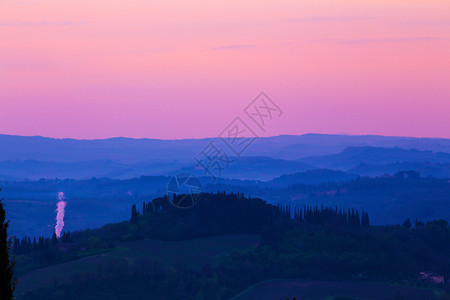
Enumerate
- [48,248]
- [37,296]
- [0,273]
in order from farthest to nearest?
[48,248] → [37,296] → [0,273]

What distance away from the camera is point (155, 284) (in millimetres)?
192875

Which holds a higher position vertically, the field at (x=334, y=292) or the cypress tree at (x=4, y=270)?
the cypress tree at (x=4, y=270)

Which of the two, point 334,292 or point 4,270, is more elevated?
point 4,270

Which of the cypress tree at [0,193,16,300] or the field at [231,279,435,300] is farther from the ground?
the cypress tree at [0,193,16,300]

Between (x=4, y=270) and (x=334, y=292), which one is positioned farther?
(x=334, y=292)

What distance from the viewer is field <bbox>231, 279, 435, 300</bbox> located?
596ft

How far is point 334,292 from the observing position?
606 feet

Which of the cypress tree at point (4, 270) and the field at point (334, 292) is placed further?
the field at point (334, 292)

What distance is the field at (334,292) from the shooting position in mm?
181750

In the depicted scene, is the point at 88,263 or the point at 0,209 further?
the point at 88,263

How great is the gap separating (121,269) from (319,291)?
44.6 m

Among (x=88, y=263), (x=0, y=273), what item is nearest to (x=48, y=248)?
(x=88, y=263)

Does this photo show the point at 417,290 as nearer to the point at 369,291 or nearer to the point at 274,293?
the point at 369,291

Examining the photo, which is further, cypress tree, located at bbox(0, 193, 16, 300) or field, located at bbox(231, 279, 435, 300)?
field, located at bbox(231, 279, 435, 300)
